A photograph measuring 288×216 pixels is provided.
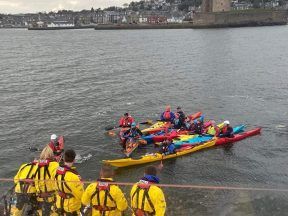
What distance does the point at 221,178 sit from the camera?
2109 centimetres

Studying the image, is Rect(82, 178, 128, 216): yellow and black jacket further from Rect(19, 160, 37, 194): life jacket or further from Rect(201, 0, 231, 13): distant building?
Rect(201, 0, 231, 13): distant building

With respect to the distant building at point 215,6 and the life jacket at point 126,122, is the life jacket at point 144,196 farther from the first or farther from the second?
the distant building at point 215,6

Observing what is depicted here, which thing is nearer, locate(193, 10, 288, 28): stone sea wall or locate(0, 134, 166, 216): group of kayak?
locate(0, 134, 166, 216): group of kayak

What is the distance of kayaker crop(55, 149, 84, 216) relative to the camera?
9329 mm

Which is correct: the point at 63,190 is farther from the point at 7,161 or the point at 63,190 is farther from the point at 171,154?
the point at 7,161

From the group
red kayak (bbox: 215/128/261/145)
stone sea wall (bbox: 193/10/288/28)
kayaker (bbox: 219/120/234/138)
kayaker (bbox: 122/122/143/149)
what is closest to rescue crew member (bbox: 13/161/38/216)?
kayaker (bbox: 122/122/143/149)

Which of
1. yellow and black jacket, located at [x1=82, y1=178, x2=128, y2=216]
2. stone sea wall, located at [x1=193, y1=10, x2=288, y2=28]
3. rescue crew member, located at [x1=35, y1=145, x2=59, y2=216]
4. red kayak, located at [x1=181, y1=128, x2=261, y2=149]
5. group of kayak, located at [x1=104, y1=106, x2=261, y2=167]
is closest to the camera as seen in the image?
yellow and black jacket, located at [x1=82, y1=178, x2=128, y2=216]

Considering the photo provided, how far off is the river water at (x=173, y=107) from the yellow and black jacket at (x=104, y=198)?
7501 mm

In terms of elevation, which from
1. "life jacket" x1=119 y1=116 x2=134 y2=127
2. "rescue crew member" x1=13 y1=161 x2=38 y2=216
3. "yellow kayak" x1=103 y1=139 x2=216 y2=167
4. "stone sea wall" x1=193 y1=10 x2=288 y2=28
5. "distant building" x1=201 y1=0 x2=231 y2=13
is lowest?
"yellow kayak" x1=103 y1=139 x2=216 y2=167

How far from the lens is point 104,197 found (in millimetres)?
8961

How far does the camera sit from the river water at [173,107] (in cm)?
2058

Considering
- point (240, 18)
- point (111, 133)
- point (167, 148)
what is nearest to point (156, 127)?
point (111, 133)

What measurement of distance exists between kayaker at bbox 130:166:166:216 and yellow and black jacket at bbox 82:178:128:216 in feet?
1.47

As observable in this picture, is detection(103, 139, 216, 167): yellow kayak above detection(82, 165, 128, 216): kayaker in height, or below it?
below
